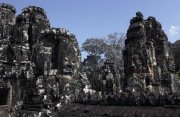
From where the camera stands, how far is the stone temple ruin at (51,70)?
5273 millimetres

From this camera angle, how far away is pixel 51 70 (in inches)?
260

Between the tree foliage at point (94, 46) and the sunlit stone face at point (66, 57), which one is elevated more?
the tree foliage at point (94, 46)

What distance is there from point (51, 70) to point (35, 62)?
84.1 inches

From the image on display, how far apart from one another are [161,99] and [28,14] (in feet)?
27.4

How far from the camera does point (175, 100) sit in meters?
3.28

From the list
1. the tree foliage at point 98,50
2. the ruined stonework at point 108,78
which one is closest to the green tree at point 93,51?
the tree foliage at point 98,50

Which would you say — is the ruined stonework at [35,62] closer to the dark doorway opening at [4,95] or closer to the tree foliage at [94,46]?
the dark doorway opening at [4,95]

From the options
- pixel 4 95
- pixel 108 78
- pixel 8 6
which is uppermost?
pixel 8 6

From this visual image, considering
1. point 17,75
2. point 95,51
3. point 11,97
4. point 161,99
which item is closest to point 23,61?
point 17,75

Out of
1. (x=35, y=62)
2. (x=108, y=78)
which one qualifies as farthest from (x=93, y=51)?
(x=35, y=62)

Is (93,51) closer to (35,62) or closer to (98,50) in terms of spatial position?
(98,50)

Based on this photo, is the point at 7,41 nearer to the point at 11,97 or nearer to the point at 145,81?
the point at 11,97

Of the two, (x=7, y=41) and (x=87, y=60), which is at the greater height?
(x=87, y=60)

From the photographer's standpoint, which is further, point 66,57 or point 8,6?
point 8,6
